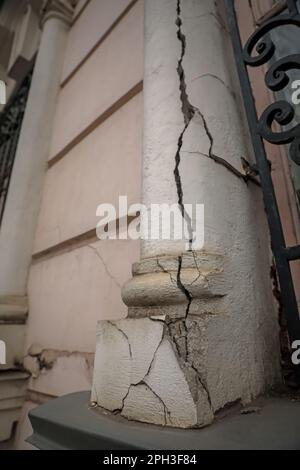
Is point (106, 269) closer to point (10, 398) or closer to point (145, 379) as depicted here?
point (145, 379)

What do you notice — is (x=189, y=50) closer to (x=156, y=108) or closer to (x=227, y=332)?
(x=156, y=108)

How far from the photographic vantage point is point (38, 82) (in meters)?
1.90

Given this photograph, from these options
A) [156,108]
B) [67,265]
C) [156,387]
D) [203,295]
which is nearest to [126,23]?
[156,108]

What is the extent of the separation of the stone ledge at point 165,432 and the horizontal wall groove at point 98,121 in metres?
1.11

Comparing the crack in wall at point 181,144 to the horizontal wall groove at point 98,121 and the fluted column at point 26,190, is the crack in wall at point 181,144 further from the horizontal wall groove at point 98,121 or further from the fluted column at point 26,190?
the fluted column at point 26,190

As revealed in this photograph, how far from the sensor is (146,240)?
66 centimetres

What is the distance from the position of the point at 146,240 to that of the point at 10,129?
2.16 metres

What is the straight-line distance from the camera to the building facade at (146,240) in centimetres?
53

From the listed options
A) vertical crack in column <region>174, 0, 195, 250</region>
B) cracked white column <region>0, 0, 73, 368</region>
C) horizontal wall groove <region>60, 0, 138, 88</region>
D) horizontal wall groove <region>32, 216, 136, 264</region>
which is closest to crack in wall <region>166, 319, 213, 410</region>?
vertical crack in column <region>174, 0, 195, 250</region>

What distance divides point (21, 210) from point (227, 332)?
4.53 ft

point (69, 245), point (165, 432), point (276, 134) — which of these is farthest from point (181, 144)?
point (69, 245)

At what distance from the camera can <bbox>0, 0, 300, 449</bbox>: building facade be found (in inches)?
21.0

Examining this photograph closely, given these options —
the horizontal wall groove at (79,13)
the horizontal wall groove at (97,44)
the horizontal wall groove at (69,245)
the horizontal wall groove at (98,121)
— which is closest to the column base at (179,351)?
the horizontal wall groove at (69,245)

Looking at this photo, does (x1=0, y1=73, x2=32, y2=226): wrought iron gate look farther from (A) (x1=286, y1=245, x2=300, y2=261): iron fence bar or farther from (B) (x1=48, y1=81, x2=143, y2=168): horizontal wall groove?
(A) (x1=286, y1=245, x2=300, y2=261): iron fence bar
